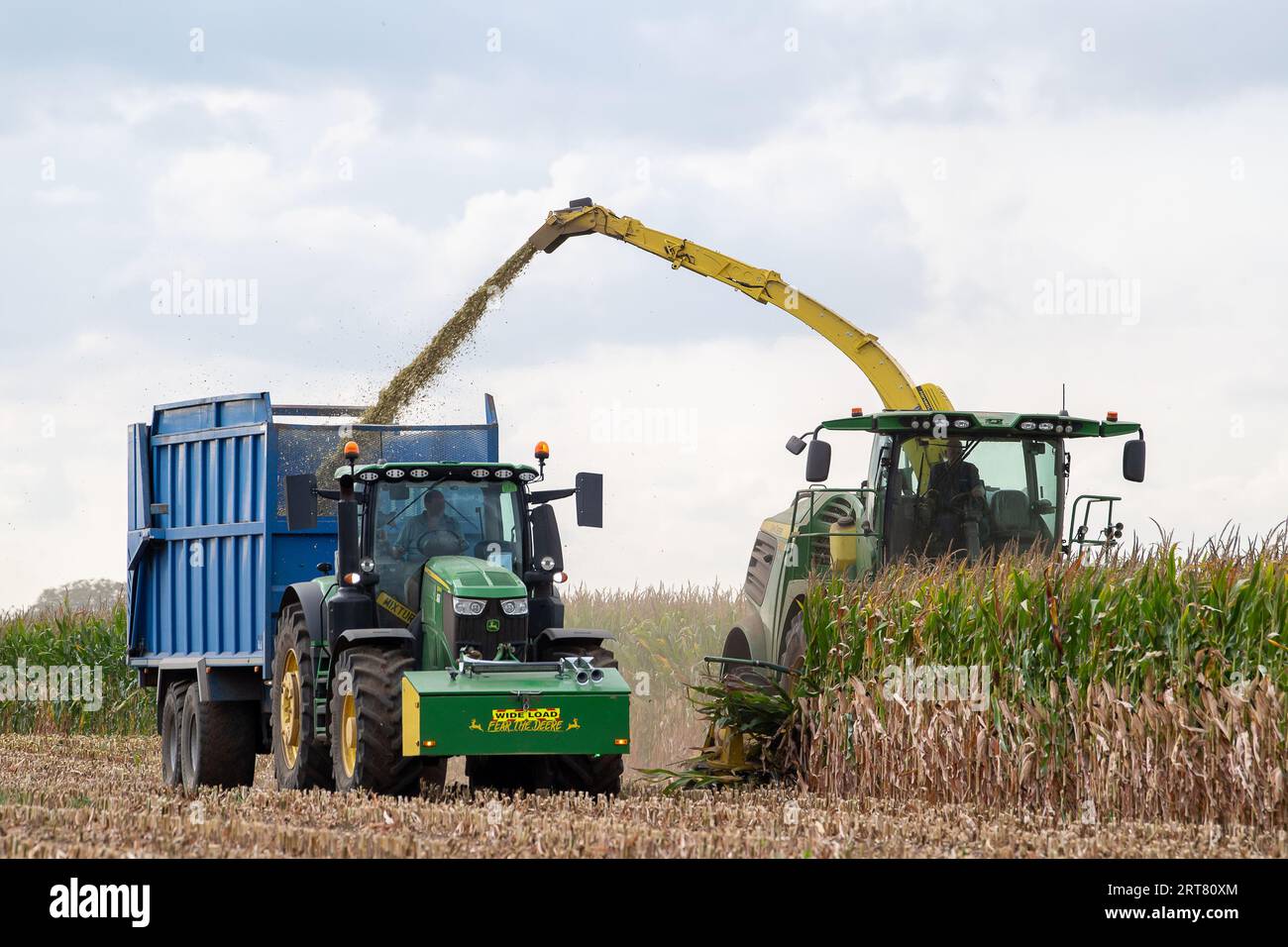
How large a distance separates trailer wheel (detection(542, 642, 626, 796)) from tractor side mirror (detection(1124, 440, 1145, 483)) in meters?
4.40

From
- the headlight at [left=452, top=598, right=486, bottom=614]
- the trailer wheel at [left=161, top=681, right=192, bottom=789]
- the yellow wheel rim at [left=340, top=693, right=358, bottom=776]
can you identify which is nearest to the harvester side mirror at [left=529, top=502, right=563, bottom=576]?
the headlight at [left=452, top=598, right=486, bottom=614]

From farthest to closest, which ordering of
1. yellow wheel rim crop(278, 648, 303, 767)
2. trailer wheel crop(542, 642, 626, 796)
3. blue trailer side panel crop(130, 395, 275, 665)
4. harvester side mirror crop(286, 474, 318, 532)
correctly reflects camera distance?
blue trailer side panel crop(130, 395, 275, 665)
yellow wheel rim crop(278, 648, 303, 767)
harvester side mirror crop(286, 474, 318, 532)
trailer wheel crop(542, 642, 626, 796)

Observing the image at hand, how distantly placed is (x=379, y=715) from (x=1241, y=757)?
5251mm

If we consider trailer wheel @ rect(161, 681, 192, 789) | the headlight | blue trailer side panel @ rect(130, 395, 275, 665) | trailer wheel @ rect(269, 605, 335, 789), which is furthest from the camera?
trailer wheel @ rect(161, 681, 192, 789)

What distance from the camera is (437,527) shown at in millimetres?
12203

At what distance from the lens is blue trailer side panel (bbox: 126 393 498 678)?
1348cm

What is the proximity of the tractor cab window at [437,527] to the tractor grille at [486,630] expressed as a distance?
0.80 metres

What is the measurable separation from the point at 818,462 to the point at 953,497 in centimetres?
120
